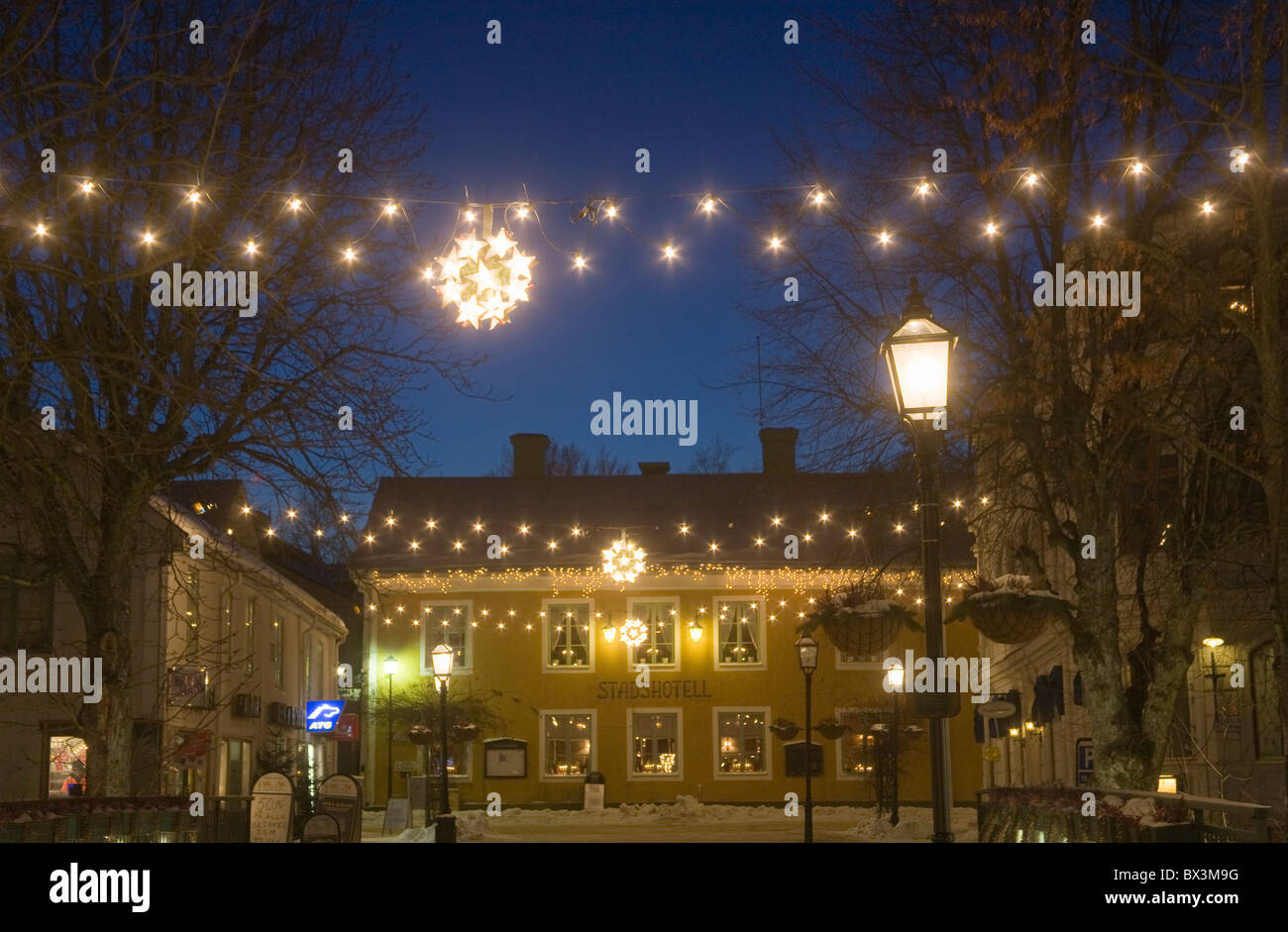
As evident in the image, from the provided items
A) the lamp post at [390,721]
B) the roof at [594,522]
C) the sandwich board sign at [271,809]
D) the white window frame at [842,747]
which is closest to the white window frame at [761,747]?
the white window frame at [842,747]

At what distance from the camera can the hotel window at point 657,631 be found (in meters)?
42.7

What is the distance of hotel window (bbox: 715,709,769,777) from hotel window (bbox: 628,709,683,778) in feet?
4.20

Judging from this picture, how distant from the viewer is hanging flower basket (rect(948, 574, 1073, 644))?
14.1m

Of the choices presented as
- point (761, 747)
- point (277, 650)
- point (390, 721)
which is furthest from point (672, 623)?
point (277, 650)

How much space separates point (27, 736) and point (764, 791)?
22.3 meters

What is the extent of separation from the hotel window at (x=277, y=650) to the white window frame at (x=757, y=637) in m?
12.8

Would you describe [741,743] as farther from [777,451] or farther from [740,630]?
[777,451]

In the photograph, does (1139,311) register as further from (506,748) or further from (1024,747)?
(506,748)

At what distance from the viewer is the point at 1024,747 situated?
3497 centimetres

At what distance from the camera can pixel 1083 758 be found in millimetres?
26484

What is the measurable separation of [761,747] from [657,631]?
183 inches
